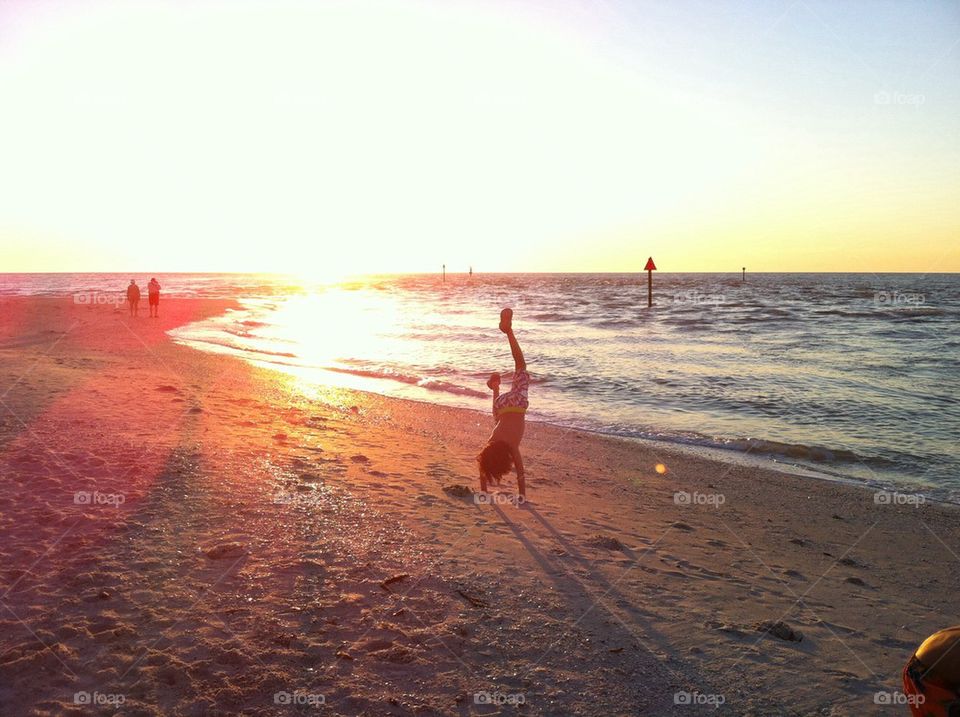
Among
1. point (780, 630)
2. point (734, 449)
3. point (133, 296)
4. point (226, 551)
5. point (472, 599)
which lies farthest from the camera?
point (133, 296)

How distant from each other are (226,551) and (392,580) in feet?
5.19

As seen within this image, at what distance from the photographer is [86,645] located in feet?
14.0


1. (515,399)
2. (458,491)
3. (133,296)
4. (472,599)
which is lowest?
(472,599)

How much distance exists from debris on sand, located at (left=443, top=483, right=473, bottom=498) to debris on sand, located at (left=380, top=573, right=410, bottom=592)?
2.28 meters

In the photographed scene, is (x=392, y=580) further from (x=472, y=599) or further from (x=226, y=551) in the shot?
(x=226, y=551)

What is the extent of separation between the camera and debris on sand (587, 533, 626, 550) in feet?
21.1

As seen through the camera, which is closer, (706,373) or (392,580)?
(392,580)

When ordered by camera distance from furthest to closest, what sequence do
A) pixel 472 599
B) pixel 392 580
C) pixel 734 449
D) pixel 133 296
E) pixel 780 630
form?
1. pixel 133 296
2. pixel 734 449
3. pixel 392 580
4. pixel 472 599
5. pixel 780 630

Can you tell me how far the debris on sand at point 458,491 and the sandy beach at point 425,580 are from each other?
0.03 m

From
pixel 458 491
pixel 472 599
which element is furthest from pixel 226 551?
pixel 458 491

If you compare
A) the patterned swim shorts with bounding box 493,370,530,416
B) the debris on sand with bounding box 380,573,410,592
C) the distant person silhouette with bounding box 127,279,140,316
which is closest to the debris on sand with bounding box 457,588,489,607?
the debris on sand with bounding box 380,573,410,592

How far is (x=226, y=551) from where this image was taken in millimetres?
5707

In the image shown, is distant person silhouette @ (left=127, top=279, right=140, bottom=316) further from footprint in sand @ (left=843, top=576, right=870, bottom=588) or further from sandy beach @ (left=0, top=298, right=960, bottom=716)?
footprint in sand @ (left=843, top=576, right=870, bottom=588)

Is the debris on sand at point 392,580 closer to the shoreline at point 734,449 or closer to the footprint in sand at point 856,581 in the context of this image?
the footprint in sand at point 856,581
